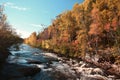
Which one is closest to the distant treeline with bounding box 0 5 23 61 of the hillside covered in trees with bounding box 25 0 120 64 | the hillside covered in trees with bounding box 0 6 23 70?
the hillside covered in trees with bounding box 0 6 23 70

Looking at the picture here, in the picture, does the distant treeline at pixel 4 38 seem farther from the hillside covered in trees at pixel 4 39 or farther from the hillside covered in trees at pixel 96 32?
the hillside covered in trees at pixel 96 32

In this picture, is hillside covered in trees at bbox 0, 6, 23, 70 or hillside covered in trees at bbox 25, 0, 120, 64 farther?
hillside covered in trees at bbox 25, 0, 120, 64

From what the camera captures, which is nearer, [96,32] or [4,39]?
[4,39]

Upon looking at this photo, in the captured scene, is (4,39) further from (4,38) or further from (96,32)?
(96,32)

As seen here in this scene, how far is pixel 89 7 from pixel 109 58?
71.4ft

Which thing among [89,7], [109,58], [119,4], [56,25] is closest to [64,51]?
[89,7]

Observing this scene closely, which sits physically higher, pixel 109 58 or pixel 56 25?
pixel 56 25

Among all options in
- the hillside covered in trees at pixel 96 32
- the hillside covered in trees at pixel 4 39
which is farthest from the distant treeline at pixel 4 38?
the hillside covered in trees at pixel 96 32

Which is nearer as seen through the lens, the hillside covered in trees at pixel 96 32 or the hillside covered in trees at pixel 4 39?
the hillside covered in trees at pixel 4 39

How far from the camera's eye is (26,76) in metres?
22.4

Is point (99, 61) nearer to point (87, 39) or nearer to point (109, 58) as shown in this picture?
point (109, 58)

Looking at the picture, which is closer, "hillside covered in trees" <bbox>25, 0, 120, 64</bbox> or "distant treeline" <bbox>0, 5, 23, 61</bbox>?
"distant treeline" <bbox>0, 5, 23, 61</bbox>

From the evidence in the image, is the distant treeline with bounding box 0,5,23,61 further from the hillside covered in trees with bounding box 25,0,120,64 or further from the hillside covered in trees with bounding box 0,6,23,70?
the hillside covered in trees with bounding box 25,0,120,64

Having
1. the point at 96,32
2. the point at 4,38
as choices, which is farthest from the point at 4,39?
the point at 96,32
